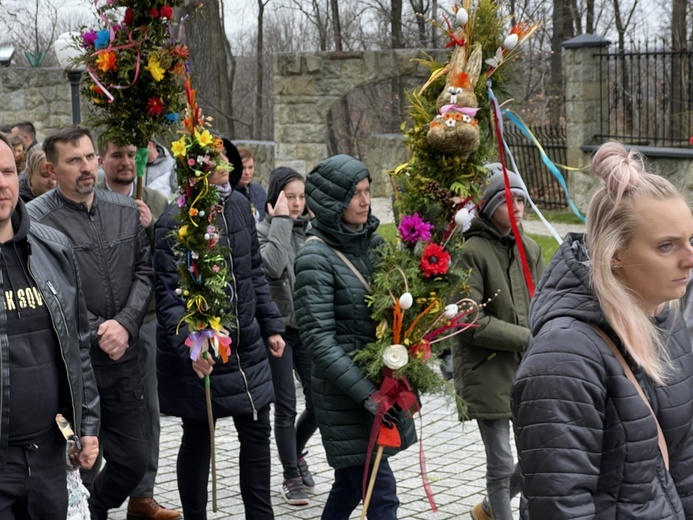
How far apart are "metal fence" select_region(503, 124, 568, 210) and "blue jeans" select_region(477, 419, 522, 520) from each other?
13.8 metres

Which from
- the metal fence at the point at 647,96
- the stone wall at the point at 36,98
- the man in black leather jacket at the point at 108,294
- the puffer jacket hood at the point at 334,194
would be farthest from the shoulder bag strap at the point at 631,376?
the stone wall at the point at 36,98

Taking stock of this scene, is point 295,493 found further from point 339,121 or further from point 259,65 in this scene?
point 339,121

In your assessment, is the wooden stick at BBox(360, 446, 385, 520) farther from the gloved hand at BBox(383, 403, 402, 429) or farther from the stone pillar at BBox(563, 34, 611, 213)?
the stone pillar at BBox(563, 34, 611, 213)

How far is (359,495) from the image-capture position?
5188mm

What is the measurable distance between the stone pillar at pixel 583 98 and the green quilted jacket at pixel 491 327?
12.3 metres

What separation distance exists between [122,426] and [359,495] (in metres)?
1.17

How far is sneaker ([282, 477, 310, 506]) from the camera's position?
21.3ft

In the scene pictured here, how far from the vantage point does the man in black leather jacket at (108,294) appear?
211 inches

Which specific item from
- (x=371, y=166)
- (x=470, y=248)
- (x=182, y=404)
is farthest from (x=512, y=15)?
(x=371, y=166)

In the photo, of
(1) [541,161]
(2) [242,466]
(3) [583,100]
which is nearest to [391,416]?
(2) [242,466]

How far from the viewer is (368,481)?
5.05 meters

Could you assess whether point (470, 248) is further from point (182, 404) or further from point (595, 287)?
point (595, 287)

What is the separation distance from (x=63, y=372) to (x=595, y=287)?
2035 millimetres

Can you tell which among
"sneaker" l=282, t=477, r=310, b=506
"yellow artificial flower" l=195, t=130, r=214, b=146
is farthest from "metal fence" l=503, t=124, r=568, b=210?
"yellow artificial flower" l=195, t=130, r=214, b=146
